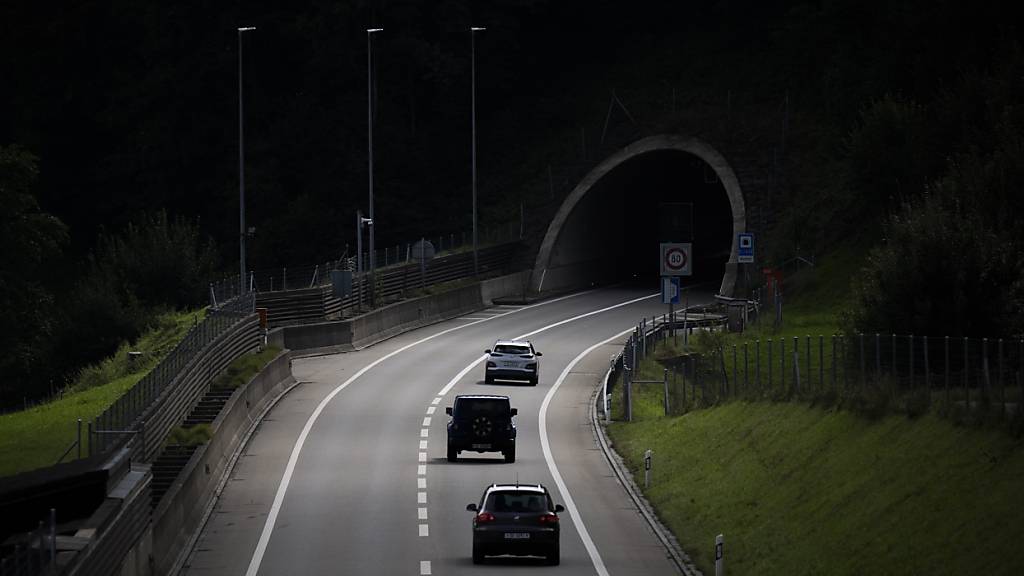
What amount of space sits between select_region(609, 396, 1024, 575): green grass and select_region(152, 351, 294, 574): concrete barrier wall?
9.36 m

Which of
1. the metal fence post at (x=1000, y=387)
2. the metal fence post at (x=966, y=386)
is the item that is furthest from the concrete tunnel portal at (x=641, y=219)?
the metal fence post at (x=1000, y=387)

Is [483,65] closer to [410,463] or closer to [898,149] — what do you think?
[898,149]

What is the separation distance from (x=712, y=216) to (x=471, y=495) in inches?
2699

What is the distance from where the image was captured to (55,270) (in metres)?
105

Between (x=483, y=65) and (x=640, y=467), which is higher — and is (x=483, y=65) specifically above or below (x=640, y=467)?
above

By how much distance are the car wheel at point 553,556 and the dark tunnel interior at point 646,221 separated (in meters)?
55.5

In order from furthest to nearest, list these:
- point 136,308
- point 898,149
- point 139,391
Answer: point 136,308 < point 898,149 < point 139,391

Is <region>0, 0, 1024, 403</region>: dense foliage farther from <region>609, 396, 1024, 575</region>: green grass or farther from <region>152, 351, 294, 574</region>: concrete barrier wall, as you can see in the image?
<region>609, 396, 1024, 575</region>: green grass

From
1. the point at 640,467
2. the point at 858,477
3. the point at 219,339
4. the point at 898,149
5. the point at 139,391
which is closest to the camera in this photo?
the point at 858,477

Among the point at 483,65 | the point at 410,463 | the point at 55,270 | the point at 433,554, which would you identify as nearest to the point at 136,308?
the point at 55,270

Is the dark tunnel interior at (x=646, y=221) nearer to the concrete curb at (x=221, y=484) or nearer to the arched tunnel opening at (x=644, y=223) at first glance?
the arched tunnel opening at (x=644, y=223)

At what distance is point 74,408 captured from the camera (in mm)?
58875

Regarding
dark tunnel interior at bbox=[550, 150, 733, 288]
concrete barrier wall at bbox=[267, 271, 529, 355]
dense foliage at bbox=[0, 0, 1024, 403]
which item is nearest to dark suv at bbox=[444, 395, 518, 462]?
concrete barrier wall at bbox=[267, 271, 529, 355]

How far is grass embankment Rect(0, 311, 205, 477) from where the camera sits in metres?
50.1
